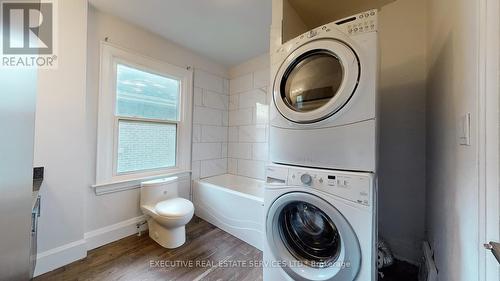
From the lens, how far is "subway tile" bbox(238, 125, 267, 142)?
2.76m

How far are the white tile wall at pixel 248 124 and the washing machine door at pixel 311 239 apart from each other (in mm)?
1499

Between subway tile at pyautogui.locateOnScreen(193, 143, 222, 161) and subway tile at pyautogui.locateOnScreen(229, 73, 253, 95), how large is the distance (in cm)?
94

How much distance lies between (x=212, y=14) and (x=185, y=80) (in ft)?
3.20

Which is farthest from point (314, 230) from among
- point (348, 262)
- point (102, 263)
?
point (102, 263)

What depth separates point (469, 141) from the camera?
2.28 feet

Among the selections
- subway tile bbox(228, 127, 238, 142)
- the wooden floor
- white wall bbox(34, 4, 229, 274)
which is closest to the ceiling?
white wall bbox(34, 4, 229, 274)

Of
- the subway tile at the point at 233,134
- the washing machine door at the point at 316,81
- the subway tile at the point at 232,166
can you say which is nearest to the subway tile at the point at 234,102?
the subway tile at the point at 233,134

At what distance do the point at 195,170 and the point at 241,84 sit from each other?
1515mm

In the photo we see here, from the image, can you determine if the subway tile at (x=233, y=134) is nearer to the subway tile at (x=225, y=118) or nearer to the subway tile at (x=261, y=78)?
the subway tile at (x=225, y=118)

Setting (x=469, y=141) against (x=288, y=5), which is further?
(x=288, y=5)

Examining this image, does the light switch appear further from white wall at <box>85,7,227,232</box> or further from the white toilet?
white wall at <box>85,7,227,232</box>

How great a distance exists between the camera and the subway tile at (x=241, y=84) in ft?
9.55

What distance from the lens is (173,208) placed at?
6.20ft

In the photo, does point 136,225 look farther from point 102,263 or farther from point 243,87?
point 243,87
